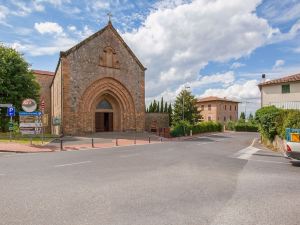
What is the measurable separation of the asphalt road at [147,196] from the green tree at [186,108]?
36893 millimetres

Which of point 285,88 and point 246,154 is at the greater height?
point 285,88

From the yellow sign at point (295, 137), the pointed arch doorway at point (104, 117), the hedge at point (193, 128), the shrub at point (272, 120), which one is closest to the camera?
the yellow sign at point (295, 137)

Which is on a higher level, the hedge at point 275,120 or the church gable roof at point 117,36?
the church gable roof at point 117,36

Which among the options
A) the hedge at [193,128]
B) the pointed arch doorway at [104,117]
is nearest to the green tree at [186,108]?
the hedge at [193,128]

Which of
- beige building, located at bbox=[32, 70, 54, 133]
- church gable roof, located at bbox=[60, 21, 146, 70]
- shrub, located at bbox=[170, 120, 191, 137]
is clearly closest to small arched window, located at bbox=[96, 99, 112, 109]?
church gable roof, located at bbox=[60, 21, 146, 70]

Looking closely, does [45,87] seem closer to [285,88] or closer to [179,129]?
[179,129]

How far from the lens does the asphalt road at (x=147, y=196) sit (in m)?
4.43

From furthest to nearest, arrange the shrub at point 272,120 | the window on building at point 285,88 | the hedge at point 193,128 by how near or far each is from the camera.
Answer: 1. the hedge at point 193,128
2. the window on building at point 285,88
3. the shrub at point 272,120

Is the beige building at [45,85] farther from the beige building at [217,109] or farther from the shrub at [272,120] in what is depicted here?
the beige building at [217,109]

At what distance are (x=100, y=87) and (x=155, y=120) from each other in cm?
1076

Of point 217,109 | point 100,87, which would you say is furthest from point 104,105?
point 217,109

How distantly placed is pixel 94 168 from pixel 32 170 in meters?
2.22

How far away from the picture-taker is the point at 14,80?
26.9 metres

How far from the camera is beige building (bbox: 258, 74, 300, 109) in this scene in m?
24.5
